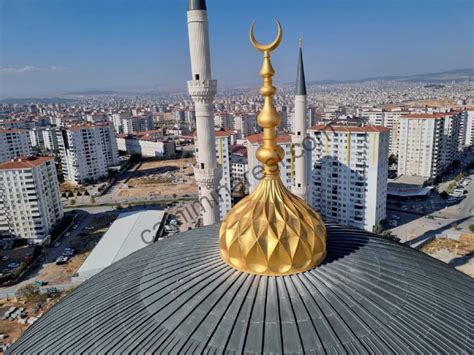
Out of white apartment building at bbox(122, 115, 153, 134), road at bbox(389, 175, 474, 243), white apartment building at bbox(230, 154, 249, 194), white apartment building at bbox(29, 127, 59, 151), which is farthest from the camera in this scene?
white apartment building at bbox(122, 115, 153, 134)

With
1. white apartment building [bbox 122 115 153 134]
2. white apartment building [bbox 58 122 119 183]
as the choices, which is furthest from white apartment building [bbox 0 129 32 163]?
white apartment building [bbox 122 115 153 134]

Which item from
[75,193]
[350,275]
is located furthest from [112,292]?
[75,193]

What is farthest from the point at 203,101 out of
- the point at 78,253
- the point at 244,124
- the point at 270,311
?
the point at 244,124

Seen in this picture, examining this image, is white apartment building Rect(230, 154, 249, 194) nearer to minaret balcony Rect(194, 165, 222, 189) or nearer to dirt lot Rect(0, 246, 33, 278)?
dirt lot Rect(0, 246, 33, 278)

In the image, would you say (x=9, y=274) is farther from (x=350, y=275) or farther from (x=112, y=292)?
(x=350, y=275)

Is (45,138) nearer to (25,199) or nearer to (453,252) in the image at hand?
(25,199)

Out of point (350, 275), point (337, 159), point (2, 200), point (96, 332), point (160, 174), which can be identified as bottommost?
point (160, 174)
